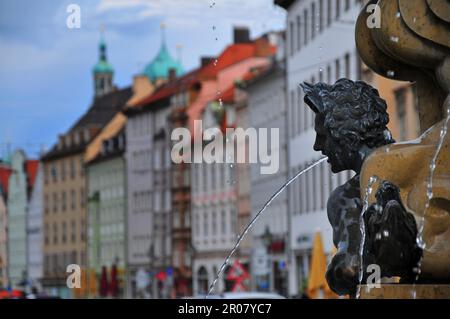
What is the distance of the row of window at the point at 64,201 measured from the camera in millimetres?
133875

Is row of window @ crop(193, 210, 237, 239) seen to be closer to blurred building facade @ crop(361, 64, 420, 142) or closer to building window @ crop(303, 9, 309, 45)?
building window @ crop(303, 9, 309, 45)

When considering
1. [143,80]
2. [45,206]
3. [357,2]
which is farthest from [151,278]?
[357,2]

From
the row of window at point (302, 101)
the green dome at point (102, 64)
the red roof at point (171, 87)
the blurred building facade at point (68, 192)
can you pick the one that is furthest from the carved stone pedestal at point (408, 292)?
the green dome at point (102, 64)

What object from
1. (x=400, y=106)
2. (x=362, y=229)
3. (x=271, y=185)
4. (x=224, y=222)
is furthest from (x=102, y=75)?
(x=362, y=229)

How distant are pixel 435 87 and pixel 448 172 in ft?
3.21

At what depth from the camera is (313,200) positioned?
5997cm

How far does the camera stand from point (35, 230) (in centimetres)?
14750

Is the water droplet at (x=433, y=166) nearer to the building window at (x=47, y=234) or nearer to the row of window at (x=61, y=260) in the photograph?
the row of window at (x=61, y=260)

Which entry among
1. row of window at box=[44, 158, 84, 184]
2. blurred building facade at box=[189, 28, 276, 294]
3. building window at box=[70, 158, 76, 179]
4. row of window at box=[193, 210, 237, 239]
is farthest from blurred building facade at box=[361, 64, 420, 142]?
building window at box=[70, 158, 76, 179]

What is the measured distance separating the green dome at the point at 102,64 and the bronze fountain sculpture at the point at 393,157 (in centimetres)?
14978

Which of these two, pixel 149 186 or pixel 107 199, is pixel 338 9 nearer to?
pixel 149 186

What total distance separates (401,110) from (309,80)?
48.7 feet

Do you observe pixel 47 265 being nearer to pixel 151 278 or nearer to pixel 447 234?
pixel 151 278

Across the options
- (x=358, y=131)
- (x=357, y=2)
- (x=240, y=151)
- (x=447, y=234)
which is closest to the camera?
(x=447, y=234)
